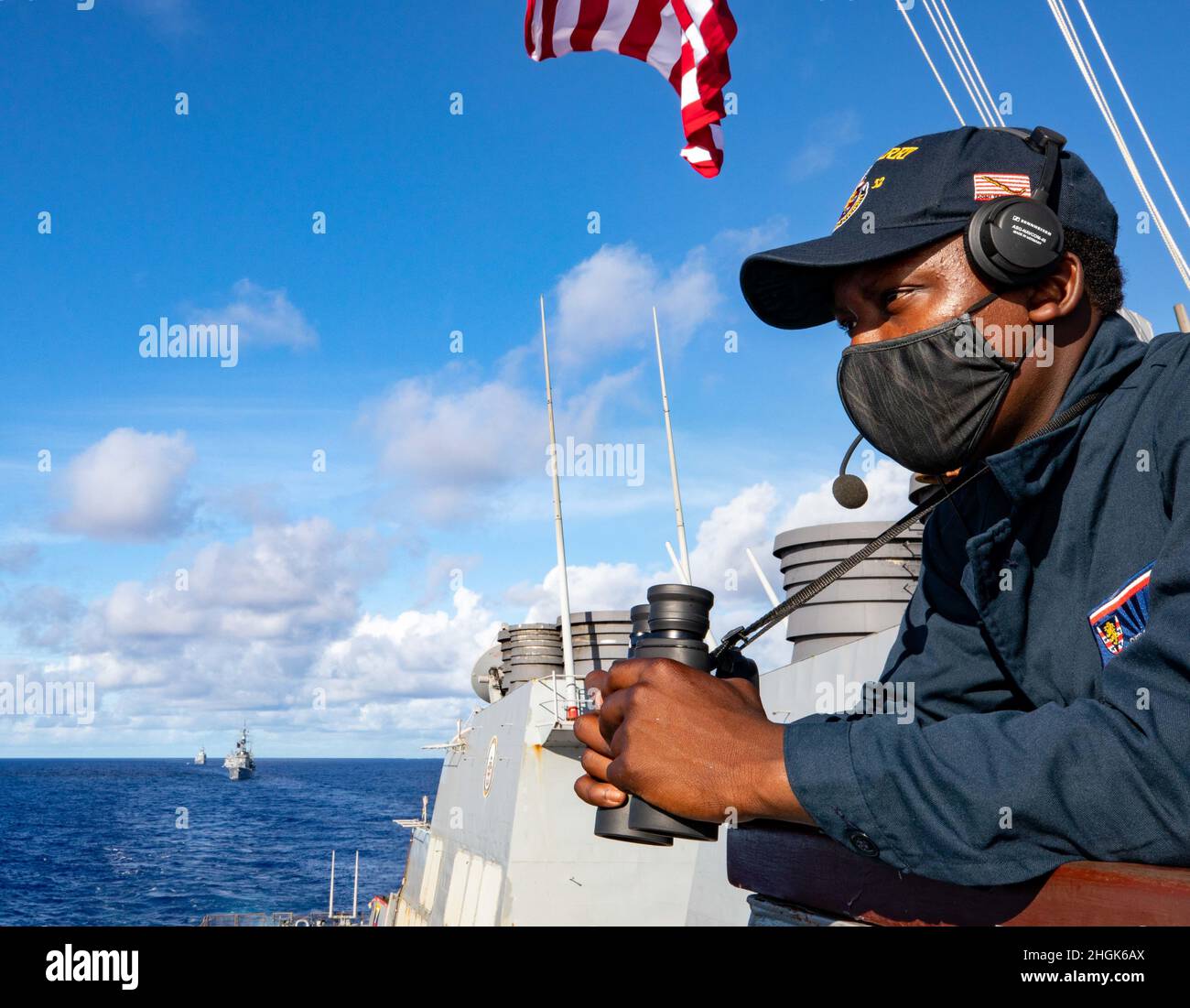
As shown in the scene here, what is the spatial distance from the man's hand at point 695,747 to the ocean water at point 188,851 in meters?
44.1

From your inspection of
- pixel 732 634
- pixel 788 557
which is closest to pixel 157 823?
pixel 788 557

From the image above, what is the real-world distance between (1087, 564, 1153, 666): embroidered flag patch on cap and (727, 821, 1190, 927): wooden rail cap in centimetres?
37

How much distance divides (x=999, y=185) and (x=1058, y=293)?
0.24 m

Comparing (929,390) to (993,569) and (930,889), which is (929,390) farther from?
(930,889)

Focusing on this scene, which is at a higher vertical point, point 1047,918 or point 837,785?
point 837,785

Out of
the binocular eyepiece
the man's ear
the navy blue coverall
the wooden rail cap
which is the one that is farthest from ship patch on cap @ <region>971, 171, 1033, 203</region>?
the wooden rail cap

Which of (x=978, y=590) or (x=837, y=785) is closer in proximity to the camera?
(x=837, y=785)

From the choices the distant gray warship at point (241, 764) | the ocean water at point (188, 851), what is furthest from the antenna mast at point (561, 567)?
the distant gray warship at point (241, 764)

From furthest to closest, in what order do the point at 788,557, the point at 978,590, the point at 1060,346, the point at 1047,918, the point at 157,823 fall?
the point at 157,823 < the point at 788,557 < the point at 1060,346 < the point at 978,590 < the point at 1047,918

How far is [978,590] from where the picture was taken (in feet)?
5.26

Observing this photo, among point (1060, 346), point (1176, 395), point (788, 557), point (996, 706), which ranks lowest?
point (996, 706)

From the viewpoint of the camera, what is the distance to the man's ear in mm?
1721

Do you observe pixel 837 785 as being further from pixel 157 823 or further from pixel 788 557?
pixel 157 823
